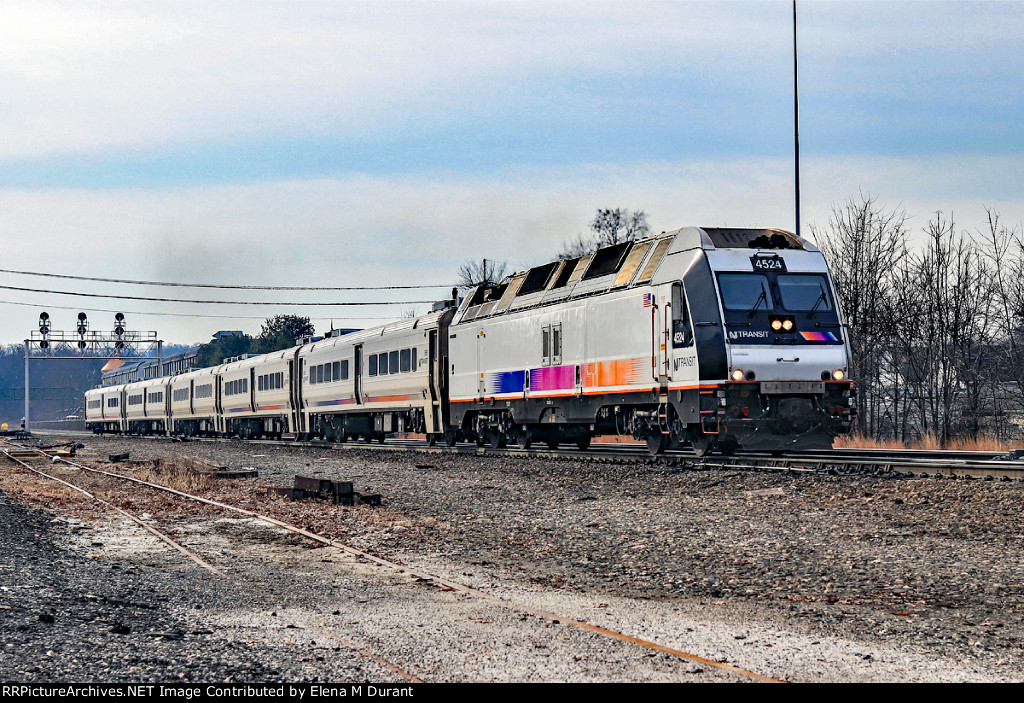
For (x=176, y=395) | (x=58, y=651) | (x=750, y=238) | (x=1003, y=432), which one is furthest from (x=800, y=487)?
(x=176, y=395)

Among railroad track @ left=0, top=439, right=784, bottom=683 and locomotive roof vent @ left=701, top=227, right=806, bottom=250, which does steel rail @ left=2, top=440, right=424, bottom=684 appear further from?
locomotive roof vent @ left=701, top=227, right=806, bottom=250

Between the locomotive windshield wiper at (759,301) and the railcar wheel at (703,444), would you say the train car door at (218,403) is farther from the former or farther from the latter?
the locomotive windshield wiper at (759,301)

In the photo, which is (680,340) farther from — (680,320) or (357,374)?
(357,374)

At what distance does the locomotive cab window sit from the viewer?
17.3 metres

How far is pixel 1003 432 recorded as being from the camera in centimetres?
2952

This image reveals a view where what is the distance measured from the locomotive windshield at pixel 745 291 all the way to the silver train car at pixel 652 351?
0.02 meters

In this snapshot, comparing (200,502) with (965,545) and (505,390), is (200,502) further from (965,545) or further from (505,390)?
(965,545)

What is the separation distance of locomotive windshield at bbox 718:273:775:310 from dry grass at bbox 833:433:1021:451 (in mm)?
7499

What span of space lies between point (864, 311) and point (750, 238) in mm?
15299

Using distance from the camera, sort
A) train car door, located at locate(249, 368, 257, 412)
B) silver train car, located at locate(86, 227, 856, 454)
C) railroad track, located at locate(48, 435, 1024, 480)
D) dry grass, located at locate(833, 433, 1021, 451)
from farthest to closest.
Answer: train car door, located at locate(249, 368, 257, 412), dry grass, located at locate(833, 433, 1021, 451), silver train car, located at locate(86, 227, 856, 454), railroad track, located at locate(48, 435, 1024, 480)

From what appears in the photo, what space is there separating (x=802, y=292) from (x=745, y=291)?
1.09 metres

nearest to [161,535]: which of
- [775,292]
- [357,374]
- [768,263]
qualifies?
[775,292]

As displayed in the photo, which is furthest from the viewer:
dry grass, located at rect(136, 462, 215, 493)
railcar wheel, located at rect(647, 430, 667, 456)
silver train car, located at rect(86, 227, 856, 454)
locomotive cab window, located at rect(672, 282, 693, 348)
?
railcar wheel, located at rect(647, 430, 667, 456)

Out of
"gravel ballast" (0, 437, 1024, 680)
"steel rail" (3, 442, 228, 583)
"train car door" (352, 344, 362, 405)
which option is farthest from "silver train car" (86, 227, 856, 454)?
"steel rail" (3, 442, 228, 583)
